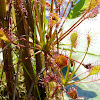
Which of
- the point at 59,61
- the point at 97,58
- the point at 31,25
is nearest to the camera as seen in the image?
the point at 59,61

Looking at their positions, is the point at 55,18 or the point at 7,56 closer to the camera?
the point at 55,18

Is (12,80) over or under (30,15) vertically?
under

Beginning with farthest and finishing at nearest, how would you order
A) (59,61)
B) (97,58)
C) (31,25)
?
1. (97,58)
2. (31,25)
3. (59,61)

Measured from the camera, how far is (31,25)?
0.45 metres

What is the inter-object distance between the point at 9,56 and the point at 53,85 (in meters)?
0.15

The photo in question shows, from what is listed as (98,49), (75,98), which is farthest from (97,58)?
(75,98)

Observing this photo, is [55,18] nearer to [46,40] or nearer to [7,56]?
[46,40]

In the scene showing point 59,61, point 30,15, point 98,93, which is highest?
point 30,15

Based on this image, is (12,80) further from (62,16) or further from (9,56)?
(62,16)

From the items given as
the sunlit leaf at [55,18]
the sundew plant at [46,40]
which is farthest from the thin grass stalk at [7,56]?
the sunlit leaf at [55,18]

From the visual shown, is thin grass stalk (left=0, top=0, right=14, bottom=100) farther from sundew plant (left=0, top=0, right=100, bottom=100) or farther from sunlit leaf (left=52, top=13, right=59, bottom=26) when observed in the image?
sunlit leaf (left=52, top=13, right=59, bottom=26)

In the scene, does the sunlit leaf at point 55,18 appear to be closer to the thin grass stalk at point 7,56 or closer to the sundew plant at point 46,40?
the sundew plant at point 46,40

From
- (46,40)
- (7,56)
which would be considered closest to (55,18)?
(46,40)

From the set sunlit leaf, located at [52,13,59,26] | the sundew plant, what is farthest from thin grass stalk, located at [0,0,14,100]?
sunlit leaf, located at [52,13,59,26]
